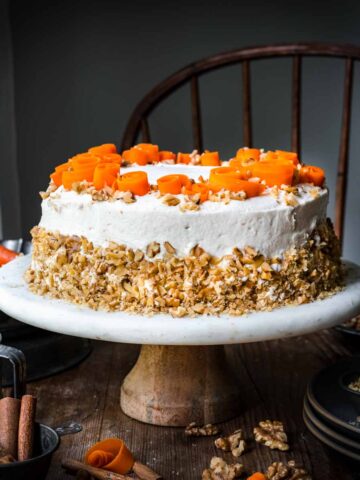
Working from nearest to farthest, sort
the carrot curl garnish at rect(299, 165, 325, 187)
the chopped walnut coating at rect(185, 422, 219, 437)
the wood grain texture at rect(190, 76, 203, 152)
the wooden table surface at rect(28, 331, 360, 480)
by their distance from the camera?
the wooden table surface at rect(28, 331, 360, 480)
the chopped walnut coating at rect(185, 422, 219, 437)
the carrot curl garnish at rect(299, 165, 325, 187)
the wood grain texture at rect(190, 76, 203, 152)

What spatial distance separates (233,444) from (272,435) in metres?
0.08

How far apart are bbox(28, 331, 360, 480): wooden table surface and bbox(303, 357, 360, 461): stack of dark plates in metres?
0.03

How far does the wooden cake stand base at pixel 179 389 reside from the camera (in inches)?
55.0

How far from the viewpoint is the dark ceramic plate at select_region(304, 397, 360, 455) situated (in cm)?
111

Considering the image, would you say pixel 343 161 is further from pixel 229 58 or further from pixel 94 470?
pixel 94 470

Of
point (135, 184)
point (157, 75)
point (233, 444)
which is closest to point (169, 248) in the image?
point (135, 184)

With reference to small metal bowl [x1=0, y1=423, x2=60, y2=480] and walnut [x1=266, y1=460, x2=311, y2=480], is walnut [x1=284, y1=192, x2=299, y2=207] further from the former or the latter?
small metal bowl [x1=0, y1=423, x2=60, y2=480]

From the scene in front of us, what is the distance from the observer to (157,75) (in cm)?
354

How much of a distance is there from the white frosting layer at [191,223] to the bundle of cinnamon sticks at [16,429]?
0.33 metres

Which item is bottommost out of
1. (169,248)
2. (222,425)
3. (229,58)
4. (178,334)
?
(222,425)

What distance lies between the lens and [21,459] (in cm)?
108

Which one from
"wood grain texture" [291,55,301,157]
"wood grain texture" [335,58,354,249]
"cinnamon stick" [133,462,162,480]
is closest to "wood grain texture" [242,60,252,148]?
A: "wood grain texture" [291,55,301,157]

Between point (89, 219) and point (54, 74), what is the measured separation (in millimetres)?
2320

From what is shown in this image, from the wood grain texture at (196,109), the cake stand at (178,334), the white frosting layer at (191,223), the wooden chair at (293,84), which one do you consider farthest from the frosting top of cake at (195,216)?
the wood grain texture at (196,109)
